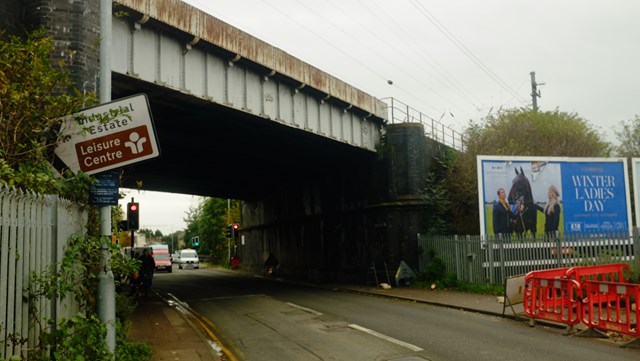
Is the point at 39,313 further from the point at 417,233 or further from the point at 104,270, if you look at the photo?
the point at 417,233

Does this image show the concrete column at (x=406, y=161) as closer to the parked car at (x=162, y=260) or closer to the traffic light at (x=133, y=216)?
the traffic light at (x=133, y=216)

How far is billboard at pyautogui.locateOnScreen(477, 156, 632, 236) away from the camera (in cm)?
2109

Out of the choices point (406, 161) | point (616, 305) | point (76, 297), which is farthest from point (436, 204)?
point (76, 297)

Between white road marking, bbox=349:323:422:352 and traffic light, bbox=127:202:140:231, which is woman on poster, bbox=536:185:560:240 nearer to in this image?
white road marking, bbox=349:323:422:352

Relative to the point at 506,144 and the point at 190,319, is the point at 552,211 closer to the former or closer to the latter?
the point at 506,144

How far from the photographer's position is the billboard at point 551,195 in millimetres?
21094

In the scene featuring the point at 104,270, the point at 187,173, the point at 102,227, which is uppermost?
the point at 187,173

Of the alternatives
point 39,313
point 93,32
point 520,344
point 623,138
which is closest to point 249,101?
point 93,32

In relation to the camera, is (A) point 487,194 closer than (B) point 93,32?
No

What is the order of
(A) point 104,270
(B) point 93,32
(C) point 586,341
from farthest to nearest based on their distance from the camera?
(C) point 586,341 → (B) point 93,32 → (A) point 104,270

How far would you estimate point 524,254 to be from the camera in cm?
1914

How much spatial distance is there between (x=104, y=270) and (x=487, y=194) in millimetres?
17110

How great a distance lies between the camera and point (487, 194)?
69.1ft

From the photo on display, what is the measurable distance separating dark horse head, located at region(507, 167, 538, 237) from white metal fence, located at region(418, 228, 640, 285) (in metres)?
2.15
